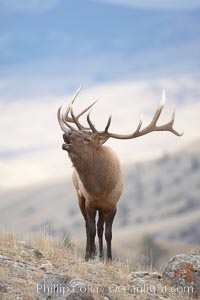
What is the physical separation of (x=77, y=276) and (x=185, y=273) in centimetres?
173

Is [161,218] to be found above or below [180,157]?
below

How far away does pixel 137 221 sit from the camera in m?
109

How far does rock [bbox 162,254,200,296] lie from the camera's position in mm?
13562

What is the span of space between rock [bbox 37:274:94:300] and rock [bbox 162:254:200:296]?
236cm

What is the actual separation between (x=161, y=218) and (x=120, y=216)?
20.9 feet

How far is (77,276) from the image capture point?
42.3 feet

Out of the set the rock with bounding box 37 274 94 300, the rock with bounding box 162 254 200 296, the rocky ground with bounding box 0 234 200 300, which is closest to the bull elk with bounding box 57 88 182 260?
the rocky ground with bounding box 0 234 200 300

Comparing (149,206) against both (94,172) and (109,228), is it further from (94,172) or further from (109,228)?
(94,172)

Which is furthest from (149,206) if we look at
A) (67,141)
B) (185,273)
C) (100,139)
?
(185,273)

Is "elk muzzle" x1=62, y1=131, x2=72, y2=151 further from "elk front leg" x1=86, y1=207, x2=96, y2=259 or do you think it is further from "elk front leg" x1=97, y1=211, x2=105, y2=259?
"elk front leg" x1=97, y1=211, x2=105, y2=259

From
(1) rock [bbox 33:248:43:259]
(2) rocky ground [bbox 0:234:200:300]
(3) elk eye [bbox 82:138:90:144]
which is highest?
(3) elk eye [bbox 82:138:90:144]

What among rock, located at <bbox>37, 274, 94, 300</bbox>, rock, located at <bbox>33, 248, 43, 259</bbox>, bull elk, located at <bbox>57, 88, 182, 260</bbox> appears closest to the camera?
rock, located at <bbox>37, 274, 94, 300</bbox>

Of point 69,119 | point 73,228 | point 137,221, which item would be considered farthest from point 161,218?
point 69,119

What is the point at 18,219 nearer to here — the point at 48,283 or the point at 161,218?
the point at 161,218
